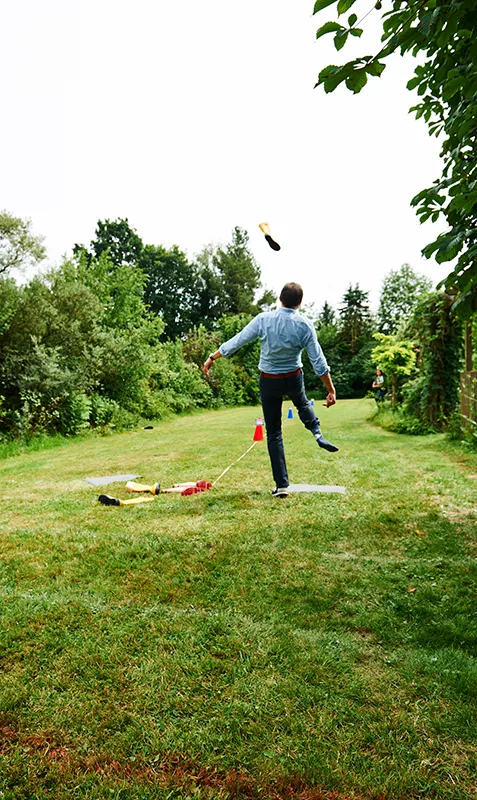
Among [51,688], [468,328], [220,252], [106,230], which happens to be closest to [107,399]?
[468,328]

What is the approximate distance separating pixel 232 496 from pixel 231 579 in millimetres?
1861

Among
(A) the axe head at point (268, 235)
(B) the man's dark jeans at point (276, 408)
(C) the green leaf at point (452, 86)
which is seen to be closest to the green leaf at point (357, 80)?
(C) the green leaf at point (452, 86)

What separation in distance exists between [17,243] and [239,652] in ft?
41.8

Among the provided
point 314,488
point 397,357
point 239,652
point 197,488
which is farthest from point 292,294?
point 397,357

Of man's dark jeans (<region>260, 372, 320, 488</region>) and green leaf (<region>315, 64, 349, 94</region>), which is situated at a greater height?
green leaf (<region>315, 64, 349, 94</region>)

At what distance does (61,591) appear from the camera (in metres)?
2.43

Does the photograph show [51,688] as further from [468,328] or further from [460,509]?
[468,328]

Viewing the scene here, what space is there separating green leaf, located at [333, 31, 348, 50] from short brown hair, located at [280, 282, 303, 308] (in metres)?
2.79

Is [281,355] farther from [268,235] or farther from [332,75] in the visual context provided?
[332,75]

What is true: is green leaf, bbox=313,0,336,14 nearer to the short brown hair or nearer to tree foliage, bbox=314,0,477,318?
tree foliage, bbox=314,0,477,318

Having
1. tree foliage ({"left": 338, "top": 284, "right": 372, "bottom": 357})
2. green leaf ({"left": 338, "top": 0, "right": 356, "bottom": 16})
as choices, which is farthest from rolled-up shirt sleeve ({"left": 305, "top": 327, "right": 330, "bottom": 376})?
tree foliage ({"left": 338, "top": 284, "right": 372, "bottom": 357})

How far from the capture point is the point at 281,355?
430cm

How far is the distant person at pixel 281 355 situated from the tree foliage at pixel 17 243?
984 centimetres

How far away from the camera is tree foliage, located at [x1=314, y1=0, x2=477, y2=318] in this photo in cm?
161
